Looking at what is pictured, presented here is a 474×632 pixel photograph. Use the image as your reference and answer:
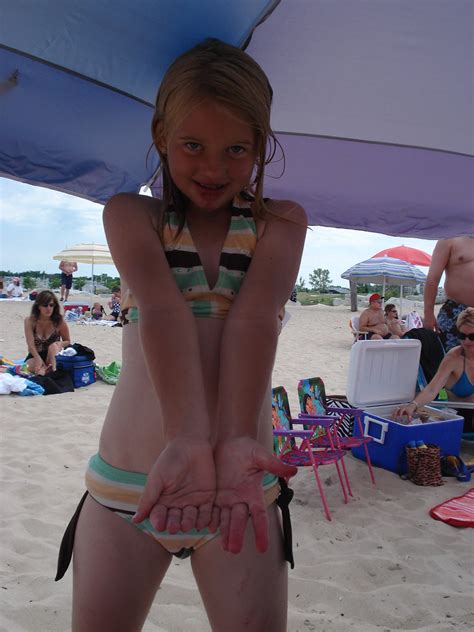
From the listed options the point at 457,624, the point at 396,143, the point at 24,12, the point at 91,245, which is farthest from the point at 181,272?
the point at 91,245

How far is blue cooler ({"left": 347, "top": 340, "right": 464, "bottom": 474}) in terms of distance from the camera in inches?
168

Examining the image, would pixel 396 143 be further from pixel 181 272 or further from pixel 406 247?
pixel 406 247

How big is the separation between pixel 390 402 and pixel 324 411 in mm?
727

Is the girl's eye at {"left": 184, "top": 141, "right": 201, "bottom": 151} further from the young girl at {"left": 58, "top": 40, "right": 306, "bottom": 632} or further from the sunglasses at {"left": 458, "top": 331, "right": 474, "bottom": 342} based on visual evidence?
the sunglasses at {"left": 458, "top": 331, "right": 474, "bottom": 342}

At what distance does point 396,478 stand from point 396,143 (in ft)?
9.13

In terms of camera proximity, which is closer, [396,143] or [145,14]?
[145,14]

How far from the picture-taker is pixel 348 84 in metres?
2.16

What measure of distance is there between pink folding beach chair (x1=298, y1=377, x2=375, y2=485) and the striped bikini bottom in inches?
113

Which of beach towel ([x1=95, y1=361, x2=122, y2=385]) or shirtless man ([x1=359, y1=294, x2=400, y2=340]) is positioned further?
shirtless man ([x1=359, y1=294, x2=400, y2=340])

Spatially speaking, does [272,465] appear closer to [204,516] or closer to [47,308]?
[204,516]

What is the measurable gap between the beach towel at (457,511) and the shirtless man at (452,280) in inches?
77.8

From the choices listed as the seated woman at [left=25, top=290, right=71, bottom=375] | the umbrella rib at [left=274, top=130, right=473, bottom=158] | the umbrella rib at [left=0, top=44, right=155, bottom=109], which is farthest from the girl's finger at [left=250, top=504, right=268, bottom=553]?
the seated woman at [left=25, top=290, right=71, bottom=375]

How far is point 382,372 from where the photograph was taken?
4715 millimetres

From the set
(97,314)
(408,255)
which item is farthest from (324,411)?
(97,314)
